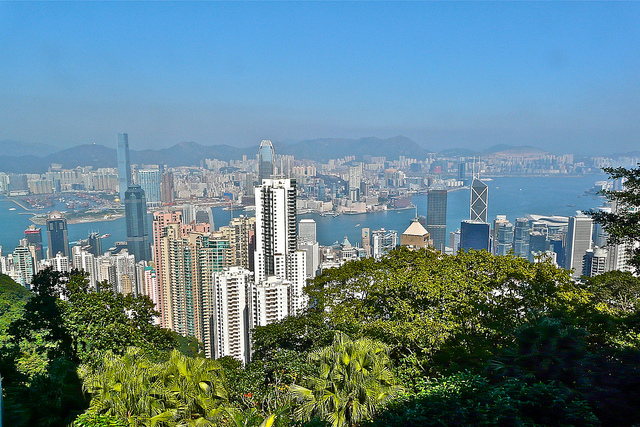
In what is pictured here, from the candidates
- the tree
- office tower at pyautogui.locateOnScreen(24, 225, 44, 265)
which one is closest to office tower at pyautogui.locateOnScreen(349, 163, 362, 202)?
office tower at pyautogui.locateOnScreen(24, 225, 44, 265)

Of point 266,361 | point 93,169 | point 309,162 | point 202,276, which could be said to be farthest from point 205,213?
point 266,361

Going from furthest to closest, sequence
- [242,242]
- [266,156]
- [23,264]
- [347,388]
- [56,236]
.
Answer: [266,156]
[56,236]
[242,242]
[23,264]
[347,388]

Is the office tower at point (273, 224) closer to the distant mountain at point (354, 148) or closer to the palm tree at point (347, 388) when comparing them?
the palm tree at point (347, 388)

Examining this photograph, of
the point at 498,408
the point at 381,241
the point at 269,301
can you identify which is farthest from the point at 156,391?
the point at 381,241

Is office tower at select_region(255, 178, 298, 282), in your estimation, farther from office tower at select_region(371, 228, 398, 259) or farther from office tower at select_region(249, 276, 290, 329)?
office tower at select_region(371, 228, 398, 259)

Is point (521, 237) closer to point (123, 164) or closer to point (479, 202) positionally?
point (479, 202)

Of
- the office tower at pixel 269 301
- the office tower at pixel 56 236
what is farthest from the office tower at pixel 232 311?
the office tower at pixel 56 236
